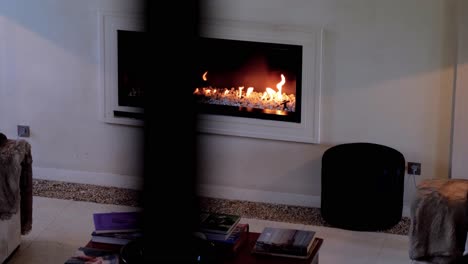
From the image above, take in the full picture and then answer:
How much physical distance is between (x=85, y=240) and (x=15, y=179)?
66cm

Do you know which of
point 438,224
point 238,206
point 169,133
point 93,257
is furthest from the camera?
point 238,206

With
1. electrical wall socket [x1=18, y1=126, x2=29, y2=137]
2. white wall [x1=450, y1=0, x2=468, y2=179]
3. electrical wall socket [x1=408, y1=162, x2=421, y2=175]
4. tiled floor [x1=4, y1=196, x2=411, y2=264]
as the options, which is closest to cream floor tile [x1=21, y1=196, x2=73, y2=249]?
tiled floor [x1=4, y1=196, x2=411, y2=264]

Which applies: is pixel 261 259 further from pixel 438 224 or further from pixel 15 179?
pixel 15 179

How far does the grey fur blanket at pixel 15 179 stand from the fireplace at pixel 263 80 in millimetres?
1163

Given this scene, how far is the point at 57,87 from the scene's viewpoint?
4852mm

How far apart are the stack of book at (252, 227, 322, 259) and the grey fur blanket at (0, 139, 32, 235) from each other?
3.89ft

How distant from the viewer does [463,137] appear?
4.12 meters

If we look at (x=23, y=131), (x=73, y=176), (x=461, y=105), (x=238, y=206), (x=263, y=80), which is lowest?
(x=238, y=206)

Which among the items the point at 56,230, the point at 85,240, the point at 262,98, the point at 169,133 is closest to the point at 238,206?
the point at 262,98

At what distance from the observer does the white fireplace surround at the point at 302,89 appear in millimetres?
4277

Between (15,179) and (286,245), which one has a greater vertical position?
(15,179)

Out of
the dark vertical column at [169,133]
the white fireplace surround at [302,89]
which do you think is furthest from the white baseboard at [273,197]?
the dark vertical column at [169,133]

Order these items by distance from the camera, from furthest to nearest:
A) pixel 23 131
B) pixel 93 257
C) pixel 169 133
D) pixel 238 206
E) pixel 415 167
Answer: pixel 23 131 → pixel 238 206 → pixel 415 167 → pixel 93 257 → pixel 169 133

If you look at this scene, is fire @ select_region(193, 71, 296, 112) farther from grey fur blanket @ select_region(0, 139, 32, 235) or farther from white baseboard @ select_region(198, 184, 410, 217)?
grey fur blanket @ select_region(0, 139, 32, 235)
